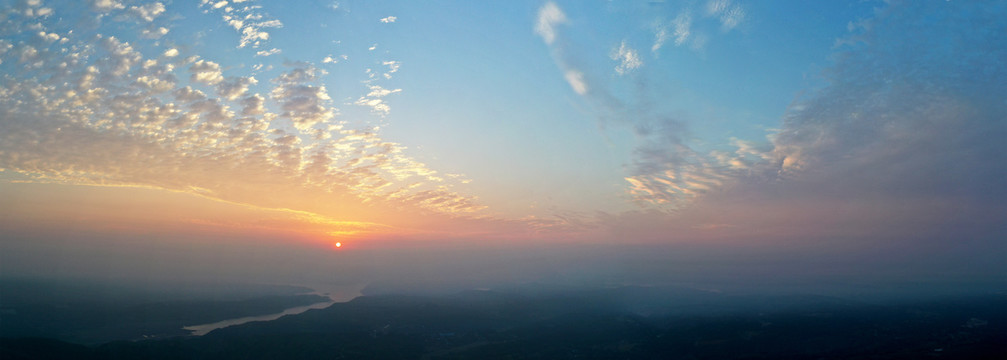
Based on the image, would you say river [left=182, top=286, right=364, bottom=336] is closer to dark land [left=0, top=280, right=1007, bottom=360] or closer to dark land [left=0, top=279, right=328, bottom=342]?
dark land [left=0, top=279, right=328, bottom=342]

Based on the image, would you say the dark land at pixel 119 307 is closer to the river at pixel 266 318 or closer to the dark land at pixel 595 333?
the river at pixel 266 318

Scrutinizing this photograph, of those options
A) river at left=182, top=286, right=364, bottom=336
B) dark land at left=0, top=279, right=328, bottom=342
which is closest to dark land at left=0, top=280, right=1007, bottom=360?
river at left=182, top=286, right=364, bottom=336

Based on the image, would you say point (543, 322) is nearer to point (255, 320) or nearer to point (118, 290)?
point (255, 320)

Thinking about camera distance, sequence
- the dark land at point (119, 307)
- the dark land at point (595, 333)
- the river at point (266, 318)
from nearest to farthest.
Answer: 1. the dark land at point (595, 333)
2. the dark land at point (119, 307)
3. the river at point (266, 318)

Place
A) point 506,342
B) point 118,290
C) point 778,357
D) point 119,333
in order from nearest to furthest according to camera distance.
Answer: point 778,357, point 119,333, point 506,342, point 118,290

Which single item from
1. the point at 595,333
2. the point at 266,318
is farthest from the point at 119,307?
the point at 595,333

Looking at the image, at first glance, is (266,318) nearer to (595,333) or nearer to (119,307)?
(119,307)

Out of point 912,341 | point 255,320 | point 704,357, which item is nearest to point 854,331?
point 912,341

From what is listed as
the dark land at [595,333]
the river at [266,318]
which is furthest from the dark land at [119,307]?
the dark land at [595,333]
